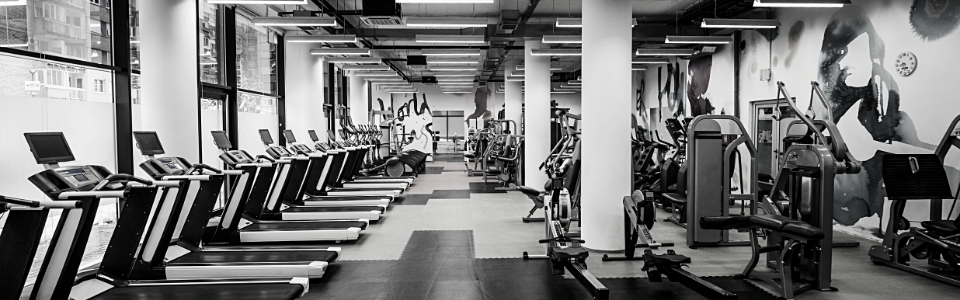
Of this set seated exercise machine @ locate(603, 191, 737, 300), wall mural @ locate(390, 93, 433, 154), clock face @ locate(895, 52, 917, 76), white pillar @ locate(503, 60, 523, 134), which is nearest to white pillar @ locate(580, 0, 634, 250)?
seated exercise machine @ locate(603, 191, 737, 300)

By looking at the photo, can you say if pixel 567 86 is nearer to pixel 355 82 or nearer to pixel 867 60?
pixel 355 82

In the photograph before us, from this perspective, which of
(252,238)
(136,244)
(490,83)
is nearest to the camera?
(136,244)

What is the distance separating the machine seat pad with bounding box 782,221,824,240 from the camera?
13.7ft

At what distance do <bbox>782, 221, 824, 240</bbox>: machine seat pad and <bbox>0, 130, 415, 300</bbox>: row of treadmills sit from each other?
354cm

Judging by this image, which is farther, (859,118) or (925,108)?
(859,118)

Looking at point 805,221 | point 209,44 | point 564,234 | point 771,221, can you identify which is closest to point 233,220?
point 564,234

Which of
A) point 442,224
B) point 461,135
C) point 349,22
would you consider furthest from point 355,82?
point 442,224

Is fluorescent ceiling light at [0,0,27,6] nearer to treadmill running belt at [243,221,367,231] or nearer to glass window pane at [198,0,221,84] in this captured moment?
treadmill running belt at [243,221,367,231]

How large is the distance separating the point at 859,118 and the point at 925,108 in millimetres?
1084

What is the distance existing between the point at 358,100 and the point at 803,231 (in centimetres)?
1638

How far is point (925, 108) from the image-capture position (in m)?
6.52

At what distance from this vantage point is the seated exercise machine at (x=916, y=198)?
17.5ft

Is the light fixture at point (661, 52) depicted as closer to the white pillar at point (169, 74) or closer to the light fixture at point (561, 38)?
the light fixture at point (561, 38)

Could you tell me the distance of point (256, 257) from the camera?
5.21 meters
